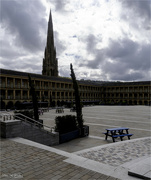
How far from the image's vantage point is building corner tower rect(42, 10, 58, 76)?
95375 millimetres

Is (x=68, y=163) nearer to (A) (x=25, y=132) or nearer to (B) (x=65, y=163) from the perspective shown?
(B) (x=65, y=163)

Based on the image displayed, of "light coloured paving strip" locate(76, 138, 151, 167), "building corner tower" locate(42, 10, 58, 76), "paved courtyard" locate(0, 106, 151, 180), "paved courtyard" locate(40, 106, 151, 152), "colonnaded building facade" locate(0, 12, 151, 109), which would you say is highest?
"building corner tower" locate(42, 10, 58, 76)

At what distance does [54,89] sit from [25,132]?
55514mm

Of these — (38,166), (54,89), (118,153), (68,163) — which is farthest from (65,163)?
(54,89)

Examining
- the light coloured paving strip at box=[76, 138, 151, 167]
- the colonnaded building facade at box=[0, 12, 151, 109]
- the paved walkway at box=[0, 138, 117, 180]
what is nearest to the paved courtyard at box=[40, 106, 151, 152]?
the light coloured paving strip at box=[76, 138, 151, 167]

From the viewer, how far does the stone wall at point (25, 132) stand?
8953 millimetres

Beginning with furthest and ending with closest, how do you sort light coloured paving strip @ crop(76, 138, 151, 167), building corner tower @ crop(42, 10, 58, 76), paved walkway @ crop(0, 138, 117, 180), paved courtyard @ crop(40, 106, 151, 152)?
1. building corner tower @ crop(42, 10, 58, 76)
2. paved courtyard @ crop(40, 106, 151, 152)
3. light coloured paving strip @ crop(76, 138, 151, 167)
4. paved walkway @ crop(0, 138, 117, 180)

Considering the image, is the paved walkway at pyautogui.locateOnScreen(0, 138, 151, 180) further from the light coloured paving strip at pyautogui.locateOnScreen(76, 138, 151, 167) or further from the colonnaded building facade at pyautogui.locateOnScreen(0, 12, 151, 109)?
the colonnaded building facade at pyautogui.locateOnScreen(0, 12, 151, 109)

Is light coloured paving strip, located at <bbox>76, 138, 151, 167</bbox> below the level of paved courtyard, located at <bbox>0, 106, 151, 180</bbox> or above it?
below

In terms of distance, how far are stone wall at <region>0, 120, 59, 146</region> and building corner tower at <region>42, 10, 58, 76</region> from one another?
85.4 m

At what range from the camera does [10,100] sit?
49031mm

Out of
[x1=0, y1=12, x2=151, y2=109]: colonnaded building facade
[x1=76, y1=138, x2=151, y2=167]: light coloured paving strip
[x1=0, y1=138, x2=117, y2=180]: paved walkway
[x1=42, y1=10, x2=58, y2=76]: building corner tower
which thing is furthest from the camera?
[x1=42, y1=10, x2=58, y2=76]: building corner tower

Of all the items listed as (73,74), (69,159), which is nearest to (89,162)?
(69,159)

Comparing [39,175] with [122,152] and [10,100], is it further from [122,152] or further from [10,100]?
[10,100]
